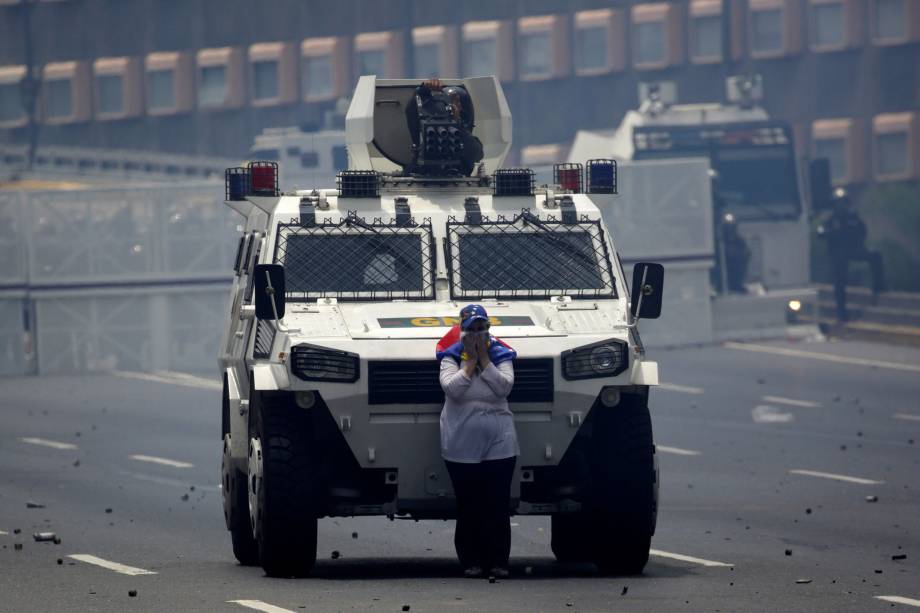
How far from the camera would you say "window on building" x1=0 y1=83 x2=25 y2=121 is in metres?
81.0

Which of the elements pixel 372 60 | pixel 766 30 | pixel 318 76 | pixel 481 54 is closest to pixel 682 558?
pixel 766 30

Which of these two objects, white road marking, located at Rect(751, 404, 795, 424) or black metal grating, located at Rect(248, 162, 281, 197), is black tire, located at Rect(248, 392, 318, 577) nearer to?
black metal grating, located at Rect(248, 162, 281, 197)

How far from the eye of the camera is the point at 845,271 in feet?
147

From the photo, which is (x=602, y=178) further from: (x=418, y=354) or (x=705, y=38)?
(x=705, y=38)

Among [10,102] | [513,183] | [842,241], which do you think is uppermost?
[10,102]

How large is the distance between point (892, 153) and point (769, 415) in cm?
4282

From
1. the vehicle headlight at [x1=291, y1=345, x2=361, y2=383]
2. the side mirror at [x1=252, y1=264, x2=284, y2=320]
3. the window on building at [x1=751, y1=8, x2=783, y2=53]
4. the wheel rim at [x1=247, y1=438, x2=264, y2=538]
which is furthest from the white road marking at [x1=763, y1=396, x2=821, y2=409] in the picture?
the window on building at [x1=751, y1=8, x2=783, y2=53]

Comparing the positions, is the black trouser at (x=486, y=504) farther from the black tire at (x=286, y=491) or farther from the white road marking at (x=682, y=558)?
the white road marking at (x=682, y=558)

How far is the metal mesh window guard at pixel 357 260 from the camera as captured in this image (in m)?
15.4

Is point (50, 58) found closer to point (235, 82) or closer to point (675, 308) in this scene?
point (235, 82)

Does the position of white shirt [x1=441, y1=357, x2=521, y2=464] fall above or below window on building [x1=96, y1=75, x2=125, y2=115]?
below

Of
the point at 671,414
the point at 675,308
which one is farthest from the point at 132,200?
the point at 671,414

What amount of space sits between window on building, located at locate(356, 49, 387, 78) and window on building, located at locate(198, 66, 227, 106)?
5132 millimetres

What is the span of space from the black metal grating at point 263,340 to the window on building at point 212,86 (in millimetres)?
64549
